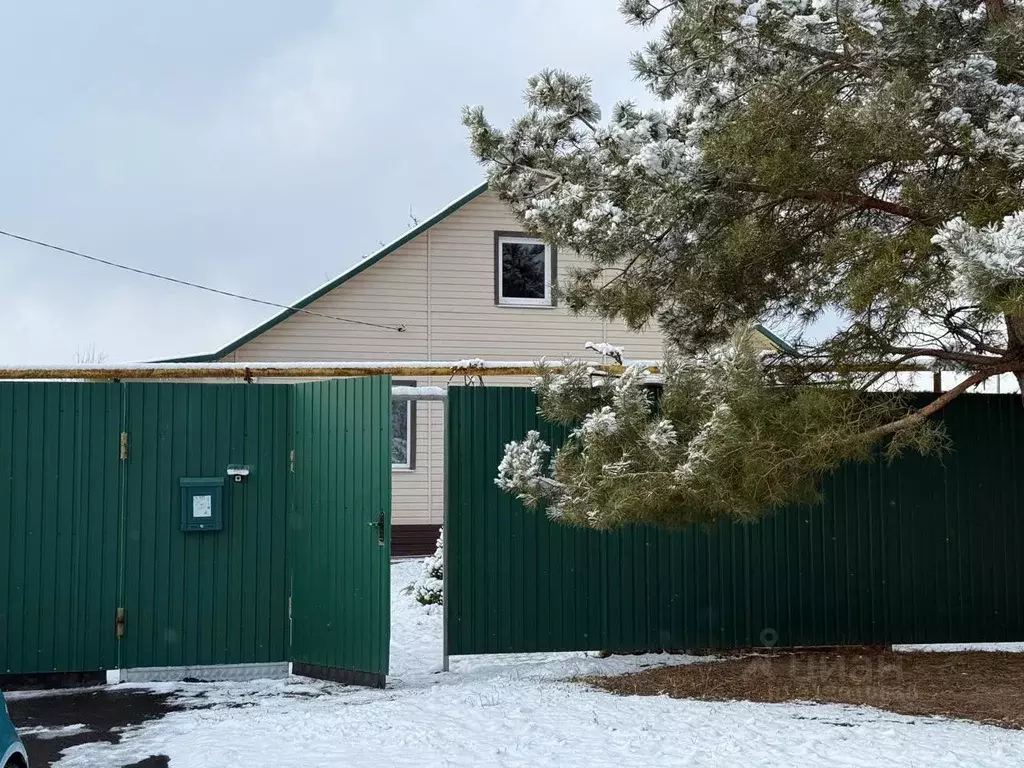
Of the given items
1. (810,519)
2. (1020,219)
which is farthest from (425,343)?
(1020,219)

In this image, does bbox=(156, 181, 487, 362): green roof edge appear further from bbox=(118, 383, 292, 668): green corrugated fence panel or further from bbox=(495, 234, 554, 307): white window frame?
bbox=(118, 383, 292, 668): green corrugated fence panel

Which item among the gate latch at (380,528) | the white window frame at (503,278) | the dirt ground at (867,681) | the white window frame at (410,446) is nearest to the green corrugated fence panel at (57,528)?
the gate latch at (380,528)

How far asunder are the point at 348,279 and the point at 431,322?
4.66ft

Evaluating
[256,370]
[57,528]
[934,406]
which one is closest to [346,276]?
[256,370]

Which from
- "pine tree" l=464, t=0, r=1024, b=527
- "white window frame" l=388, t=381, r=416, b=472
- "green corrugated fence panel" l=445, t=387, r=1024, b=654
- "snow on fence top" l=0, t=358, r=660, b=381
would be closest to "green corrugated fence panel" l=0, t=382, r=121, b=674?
"snow on fence top" l=0, t=358, r=660, b=381

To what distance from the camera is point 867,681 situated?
8117mm

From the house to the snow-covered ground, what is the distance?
9.33 m

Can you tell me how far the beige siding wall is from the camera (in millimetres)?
17562

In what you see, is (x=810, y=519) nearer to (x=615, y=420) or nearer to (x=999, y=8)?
(x=615, y=420)

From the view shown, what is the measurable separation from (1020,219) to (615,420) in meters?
2.57

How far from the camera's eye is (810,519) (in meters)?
9.62

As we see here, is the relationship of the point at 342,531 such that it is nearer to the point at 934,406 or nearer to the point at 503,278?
the point at 934,406

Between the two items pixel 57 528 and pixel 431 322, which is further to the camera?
pixel 431 322

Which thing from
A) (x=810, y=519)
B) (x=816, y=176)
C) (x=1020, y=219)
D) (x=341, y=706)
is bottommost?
(x=341, y=706)
